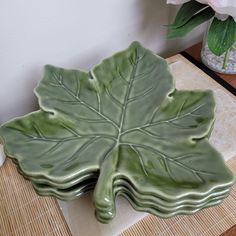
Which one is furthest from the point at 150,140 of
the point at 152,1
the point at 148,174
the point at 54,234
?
the point at 152,1

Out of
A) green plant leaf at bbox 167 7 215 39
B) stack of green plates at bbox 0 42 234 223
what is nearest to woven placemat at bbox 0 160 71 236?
stack of green plates at bbox 0 42 234 223

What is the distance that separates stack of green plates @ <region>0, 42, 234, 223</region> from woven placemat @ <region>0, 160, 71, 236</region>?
0.10 meters

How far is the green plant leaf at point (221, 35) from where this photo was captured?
→ 539 millimetres

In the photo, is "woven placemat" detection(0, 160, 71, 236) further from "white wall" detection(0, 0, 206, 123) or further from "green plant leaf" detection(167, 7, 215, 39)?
"green plant leaf" detection(167, 7, 215, 39)

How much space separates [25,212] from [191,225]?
24cm

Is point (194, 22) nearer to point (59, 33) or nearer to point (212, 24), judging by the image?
point (212, 24)

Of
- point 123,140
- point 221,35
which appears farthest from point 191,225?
point 221,35

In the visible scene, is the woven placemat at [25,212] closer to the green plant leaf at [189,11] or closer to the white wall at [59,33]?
the white wall at [59,33]

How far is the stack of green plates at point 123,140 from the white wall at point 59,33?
0.29 feet

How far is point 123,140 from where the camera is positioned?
16.2 inches

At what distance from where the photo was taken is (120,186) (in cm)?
36

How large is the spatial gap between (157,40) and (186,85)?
0.51ft

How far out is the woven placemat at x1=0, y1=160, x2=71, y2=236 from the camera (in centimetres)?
43

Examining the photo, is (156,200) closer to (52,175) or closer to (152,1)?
(52,175)
